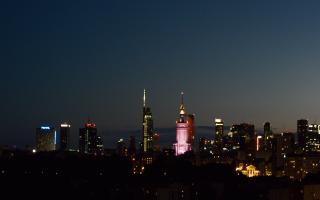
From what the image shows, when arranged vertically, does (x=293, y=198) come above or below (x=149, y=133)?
below

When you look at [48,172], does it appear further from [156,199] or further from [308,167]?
[308,167]

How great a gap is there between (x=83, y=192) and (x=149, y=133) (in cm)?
5228

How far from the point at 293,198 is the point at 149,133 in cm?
4979

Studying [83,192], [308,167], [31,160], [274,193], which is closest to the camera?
[83,192]

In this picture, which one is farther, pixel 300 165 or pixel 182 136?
pixel 182 136

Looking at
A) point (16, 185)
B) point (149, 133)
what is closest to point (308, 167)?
point (16, 185)

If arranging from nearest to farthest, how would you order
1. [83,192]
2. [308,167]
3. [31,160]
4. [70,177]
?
[83,192], [70,177], [31,160], [308,167]

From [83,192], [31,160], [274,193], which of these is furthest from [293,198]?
[31,160]

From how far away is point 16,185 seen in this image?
82.6ft

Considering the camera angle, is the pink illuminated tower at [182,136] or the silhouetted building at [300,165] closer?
the silhouetted building at [300,165]

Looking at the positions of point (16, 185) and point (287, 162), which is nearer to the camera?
point (16, 185)

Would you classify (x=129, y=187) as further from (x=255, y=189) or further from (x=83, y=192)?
(x=255, y=189)

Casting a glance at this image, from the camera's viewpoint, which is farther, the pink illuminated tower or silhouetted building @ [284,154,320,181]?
the pink illuminated tower

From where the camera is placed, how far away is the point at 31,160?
3334 centimetres
